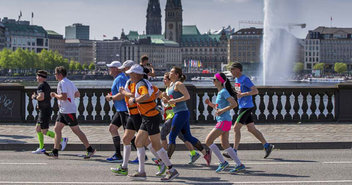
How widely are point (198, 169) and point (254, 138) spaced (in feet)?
13.0

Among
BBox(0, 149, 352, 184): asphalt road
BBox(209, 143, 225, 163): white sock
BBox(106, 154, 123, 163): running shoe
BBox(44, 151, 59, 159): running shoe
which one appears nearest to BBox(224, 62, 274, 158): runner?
BBox(0, 149, 352, 184): asphalt road

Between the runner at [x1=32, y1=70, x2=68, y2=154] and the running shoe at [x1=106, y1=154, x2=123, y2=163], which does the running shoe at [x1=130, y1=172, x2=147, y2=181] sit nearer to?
the running shoe at [x1=106, y1=154, x2=123, y2=163]

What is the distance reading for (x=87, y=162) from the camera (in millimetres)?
13031

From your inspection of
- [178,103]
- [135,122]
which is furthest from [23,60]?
[135,122]

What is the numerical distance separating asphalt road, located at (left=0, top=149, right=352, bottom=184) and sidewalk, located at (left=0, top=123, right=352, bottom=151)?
467 millimetres

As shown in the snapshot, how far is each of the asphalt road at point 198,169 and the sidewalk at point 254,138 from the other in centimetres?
47

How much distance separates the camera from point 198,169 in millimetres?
12188

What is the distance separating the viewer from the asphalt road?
425 inches

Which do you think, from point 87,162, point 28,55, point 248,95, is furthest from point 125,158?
point 28,55

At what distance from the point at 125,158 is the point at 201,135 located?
18.4 ft

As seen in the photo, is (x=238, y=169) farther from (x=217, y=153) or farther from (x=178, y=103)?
(x=178, y=103)

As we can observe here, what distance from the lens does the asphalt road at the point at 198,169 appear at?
10805mm

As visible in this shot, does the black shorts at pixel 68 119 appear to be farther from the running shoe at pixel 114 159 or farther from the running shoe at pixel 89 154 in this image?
the running shoe at pixel 114 159

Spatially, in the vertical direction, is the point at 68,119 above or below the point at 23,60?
below
